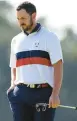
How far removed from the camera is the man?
232 inches

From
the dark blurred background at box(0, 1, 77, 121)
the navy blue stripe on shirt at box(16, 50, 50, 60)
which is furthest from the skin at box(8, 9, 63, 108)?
the dark blurred background at box(0, 1, 77, 121)

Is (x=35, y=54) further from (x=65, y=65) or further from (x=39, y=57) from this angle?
(x=65, y=65)

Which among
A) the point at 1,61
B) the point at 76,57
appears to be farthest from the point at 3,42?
the point at 76,57

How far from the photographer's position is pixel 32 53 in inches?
233

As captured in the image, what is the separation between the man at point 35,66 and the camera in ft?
19.3

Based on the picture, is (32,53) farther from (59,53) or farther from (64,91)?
(64,91)

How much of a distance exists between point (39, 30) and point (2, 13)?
3114cm

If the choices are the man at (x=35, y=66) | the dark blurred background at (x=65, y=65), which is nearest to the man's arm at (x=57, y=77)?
the man at (x=35, y=66)

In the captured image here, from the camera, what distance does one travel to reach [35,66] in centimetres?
592

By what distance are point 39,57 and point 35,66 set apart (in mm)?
81

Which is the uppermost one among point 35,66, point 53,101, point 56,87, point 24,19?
point 24,19

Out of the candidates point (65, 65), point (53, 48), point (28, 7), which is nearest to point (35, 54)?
point (53, 48)

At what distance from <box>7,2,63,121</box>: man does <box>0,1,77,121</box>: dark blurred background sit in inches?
1172

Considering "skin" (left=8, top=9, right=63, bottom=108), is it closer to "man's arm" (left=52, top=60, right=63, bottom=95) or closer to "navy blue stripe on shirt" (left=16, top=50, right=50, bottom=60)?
"man's arm" (left=52, top=60, right=63, bottom=95)
